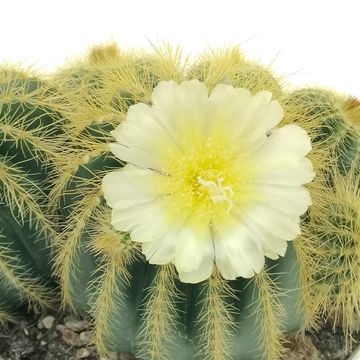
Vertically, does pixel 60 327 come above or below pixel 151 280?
below

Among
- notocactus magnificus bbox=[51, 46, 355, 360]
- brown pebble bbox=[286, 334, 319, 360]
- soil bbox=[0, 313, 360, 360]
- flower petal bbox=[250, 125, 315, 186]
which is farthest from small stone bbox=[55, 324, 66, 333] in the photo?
flower petal bbox=[250, 125, 315, 186]

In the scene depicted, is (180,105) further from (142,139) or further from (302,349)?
(302,349)

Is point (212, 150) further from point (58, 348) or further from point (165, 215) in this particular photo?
point (58, 348)

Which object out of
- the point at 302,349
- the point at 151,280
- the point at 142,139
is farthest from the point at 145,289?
the point at 302,349

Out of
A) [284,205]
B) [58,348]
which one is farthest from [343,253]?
[58,348]

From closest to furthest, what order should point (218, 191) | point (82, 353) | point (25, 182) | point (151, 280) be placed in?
point (218, 191) → point (151, 280) → point (25, 182) → point (82, 353)

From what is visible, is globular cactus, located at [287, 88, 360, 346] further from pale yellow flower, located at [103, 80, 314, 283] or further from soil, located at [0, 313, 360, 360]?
pale yellow flower, located at [103, 80, 314, 283]

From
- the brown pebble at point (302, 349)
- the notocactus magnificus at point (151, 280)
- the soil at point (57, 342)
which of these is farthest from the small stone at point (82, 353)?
the brown pebble at point (302, 349)
